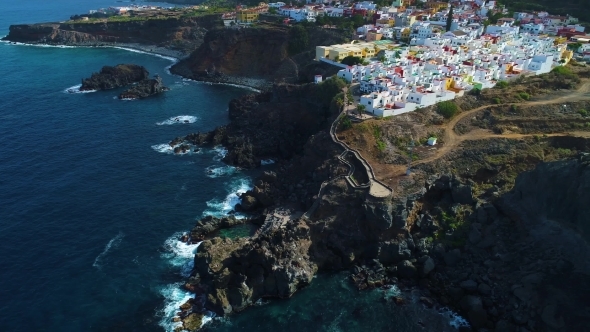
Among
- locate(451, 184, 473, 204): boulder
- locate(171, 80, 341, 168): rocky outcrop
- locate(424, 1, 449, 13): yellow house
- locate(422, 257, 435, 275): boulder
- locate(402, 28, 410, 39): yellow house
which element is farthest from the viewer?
locate(424, 1, 449, 13): yellow house

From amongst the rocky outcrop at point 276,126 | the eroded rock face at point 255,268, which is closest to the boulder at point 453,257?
the eroded rock face at point 255,268

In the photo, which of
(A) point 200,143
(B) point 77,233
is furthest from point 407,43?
(B) point 77,233

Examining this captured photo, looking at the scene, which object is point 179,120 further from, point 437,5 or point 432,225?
point 437,5

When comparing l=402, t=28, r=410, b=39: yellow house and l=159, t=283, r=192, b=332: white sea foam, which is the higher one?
l=402, t=28, r=410, b=39: yellow house

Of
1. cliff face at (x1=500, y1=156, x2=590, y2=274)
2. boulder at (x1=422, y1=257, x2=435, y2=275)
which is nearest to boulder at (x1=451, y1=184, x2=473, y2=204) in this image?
cliff face at (x1=500, y1=156, x2=590, y2=274)

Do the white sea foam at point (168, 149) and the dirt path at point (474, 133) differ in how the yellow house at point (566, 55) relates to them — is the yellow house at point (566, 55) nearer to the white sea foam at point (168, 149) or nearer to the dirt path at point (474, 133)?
the dirt path at point (474, 133)

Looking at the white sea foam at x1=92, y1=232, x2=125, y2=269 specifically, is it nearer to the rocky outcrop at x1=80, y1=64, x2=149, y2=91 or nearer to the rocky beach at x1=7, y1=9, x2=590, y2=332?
the rocky beach at x1=7, y1=9, x2=590, y2=332

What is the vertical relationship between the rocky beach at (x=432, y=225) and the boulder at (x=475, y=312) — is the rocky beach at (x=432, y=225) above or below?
above
